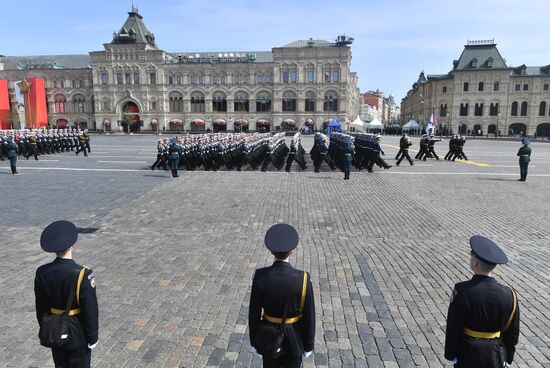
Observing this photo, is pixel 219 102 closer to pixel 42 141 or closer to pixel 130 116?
pixel 130 116

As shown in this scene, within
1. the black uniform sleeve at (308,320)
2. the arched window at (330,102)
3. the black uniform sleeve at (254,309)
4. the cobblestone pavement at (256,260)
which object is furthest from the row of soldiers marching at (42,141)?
the arched window at (330,102)

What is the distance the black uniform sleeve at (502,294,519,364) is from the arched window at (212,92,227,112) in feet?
226

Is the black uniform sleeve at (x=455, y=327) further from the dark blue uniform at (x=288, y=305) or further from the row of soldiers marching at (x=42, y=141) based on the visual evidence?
the row of soldiers marching at (x=42, y=141)

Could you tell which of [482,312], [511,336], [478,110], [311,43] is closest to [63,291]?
[482,312]

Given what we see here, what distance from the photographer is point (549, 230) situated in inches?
321

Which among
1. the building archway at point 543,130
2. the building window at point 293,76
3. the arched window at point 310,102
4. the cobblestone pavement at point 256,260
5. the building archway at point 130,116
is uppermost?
the building window at point 293,76

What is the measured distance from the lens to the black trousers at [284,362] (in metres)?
2.86

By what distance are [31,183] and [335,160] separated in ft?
42.5

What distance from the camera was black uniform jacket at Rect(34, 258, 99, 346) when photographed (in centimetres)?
290

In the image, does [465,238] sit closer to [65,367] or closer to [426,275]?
[426,275]

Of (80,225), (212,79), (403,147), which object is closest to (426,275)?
(80,225)

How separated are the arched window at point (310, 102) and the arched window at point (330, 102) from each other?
1.99m

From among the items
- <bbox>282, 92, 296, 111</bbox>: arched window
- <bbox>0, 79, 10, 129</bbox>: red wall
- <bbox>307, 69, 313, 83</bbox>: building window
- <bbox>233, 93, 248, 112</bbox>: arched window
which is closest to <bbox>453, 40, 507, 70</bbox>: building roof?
<bbox>307, 69, 313, 83</bbox>: building window

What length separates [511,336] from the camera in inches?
105
